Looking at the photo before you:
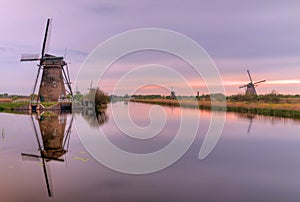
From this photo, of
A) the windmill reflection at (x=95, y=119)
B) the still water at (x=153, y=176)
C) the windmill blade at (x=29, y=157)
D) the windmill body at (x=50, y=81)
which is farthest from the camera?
the windmill body at (x=50, y=81)

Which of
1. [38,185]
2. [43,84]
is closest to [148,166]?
[38,185]

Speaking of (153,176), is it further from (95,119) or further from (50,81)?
(50,81)

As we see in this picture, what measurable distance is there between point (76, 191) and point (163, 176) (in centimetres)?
305

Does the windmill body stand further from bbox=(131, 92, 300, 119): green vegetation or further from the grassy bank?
bbox=(131, 92, 300, 119): green vegetation

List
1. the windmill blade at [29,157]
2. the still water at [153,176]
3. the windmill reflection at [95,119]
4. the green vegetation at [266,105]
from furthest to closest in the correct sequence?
the green vegetation at [266,105] → the windmill reflection at [95,119] → the windmill blade at [29,157] → the still water at [153,176]

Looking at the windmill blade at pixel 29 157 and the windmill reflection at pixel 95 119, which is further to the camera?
the windmill reflection at pixel 95 119

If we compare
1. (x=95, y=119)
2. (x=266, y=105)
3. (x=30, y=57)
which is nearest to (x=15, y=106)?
(x=30, y=57)

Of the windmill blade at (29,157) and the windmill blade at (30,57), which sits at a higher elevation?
the windmill blade at (30,57)

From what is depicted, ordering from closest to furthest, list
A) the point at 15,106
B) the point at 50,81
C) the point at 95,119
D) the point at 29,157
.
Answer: the point at 29,157 < the point at 95,119 < the point at 50,81 < the point at 15,106

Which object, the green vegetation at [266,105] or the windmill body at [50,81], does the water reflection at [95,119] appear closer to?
the windmill body at [50,81]

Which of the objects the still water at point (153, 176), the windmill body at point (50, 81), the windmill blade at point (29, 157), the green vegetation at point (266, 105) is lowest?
the still water at point (153, 176)

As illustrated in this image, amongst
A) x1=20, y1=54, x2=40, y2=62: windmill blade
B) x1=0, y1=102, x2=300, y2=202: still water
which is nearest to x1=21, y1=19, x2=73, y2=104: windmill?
x1=20, y1=54, x2=40, y2=62: windmill blade

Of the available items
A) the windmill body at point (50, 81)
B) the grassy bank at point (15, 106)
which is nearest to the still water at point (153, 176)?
the grassy bank at point (15, 106)

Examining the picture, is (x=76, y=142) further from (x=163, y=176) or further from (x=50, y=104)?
(x=50, y=104)
